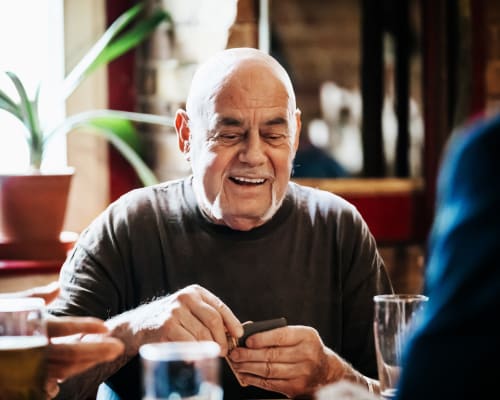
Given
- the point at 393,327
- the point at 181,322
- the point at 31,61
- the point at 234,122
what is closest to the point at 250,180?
the point at 234,122

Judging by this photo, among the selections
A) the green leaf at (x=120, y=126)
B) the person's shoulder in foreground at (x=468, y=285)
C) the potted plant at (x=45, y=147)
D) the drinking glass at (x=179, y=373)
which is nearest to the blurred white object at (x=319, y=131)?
the green leaf at (x=120, y=126)

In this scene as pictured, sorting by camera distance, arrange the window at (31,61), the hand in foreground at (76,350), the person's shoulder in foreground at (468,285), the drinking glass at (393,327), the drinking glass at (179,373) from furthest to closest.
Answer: the window at (31,61) → the drinking glass at (393,327) → the hand in foreground at (76,350) → the drinking glass at (179,373) → the person's shoulder in foreground at (468,285)

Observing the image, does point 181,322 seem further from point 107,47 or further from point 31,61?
point 31,61

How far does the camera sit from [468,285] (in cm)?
87

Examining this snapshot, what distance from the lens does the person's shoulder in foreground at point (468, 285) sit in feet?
2.83

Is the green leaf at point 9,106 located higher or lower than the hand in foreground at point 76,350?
higher

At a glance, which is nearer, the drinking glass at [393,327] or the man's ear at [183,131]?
the drinking glass at [393,327]

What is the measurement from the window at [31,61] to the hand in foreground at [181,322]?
56.8 inches

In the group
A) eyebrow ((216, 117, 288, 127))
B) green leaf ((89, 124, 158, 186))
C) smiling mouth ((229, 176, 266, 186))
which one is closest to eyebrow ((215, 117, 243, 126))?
eyebrow ((216, 117, 288, 127))

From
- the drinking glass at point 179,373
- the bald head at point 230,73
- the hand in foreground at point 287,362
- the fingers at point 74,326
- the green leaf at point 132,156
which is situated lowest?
the hand in foreground at point 287,362

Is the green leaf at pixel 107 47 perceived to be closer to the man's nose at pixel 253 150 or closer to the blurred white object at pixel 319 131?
the blurred white object at pixel 319 131

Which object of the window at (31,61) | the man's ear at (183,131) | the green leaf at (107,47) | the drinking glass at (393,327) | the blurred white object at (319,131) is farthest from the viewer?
the blurred white object at (319,131)

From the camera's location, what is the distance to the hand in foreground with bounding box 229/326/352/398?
5.41 feet

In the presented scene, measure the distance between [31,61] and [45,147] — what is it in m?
0.34
